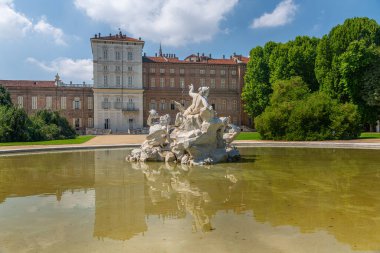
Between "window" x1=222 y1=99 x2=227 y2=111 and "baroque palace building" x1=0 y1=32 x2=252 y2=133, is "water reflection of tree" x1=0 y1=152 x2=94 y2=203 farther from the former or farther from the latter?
"window" x1=222 y1=99 x2=227 y2=111

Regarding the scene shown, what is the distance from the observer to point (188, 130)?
545 inches

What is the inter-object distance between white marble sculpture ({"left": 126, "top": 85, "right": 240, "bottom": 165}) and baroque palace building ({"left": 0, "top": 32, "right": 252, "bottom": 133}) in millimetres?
37811

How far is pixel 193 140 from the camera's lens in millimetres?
12617

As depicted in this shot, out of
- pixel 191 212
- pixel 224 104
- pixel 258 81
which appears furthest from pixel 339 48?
pixel 191 212

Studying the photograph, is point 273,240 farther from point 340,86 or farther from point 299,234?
point 340,86

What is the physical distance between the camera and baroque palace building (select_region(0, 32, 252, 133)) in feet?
177

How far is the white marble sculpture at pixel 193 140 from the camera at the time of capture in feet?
41.9

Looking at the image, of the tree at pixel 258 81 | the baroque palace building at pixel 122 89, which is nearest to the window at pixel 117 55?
the baroque palace building at pixel 122 89

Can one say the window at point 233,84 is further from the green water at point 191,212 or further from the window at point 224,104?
the green water at point 191,212

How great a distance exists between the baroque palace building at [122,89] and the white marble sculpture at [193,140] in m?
37.8

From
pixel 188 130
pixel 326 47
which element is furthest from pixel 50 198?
pixel 326 47

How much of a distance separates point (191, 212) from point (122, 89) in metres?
51.1

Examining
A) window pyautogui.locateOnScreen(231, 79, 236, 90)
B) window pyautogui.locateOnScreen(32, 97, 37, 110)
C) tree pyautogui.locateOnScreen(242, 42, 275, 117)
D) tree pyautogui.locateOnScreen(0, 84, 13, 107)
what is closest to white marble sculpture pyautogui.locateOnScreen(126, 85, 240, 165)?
tree pyautogui.locateOnScreen(0, 84, 13, 107)

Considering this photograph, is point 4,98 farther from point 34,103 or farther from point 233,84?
point 233,84
